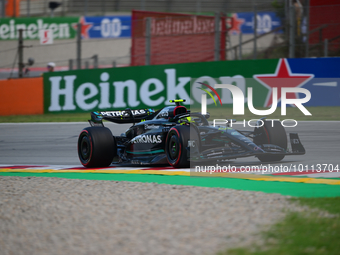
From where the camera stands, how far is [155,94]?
1434cm

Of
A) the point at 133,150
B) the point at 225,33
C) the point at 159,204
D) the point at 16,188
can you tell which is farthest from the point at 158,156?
the point at 225,33

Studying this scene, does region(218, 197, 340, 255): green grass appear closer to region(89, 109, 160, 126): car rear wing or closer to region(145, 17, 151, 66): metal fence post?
region(89, 109, 160, 126): car rear wing

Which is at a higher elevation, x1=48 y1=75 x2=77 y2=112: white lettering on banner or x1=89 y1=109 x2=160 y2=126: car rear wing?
x1=48 y1=75 x2=77 y2=112: white lettering on banner

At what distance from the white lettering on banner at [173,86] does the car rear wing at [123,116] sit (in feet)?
19.0

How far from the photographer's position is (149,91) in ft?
47.3

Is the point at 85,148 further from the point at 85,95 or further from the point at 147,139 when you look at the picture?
the point at 85,95

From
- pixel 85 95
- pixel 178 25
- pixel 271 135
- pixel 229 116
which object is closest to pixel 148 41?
pixel 178 25

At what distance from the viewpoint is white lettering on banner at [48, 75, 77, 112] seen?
15.3 m

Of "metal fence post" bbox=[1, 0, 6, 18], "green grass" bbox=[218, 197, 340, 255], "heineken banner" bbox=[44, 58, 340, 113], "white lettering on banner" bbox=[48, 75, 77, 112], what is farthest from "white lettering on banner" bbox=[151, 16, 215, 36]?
"metal fence post" bbox=[1, 0, 6, 18]

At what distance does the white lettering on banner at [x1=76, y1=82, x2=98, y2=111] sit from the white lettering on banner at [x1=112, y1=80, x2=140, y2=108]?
699 mm

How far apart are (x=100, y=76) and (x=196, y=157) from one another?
31.0 ft

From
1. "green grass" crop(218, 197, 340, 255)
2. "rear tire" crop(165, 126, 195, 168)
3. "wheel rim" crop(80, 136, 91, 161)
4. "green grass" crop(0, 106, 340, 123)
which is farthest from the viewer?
Result: "green grass" crop(0, 106, 340, 123)

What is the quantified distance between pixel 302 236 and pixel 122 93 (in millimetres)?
11741

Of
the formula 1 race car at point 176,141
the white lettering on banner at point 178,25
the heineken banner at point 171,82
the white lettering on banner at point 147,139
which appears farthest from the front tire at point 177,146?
the white lettering on banner at point 178,25
